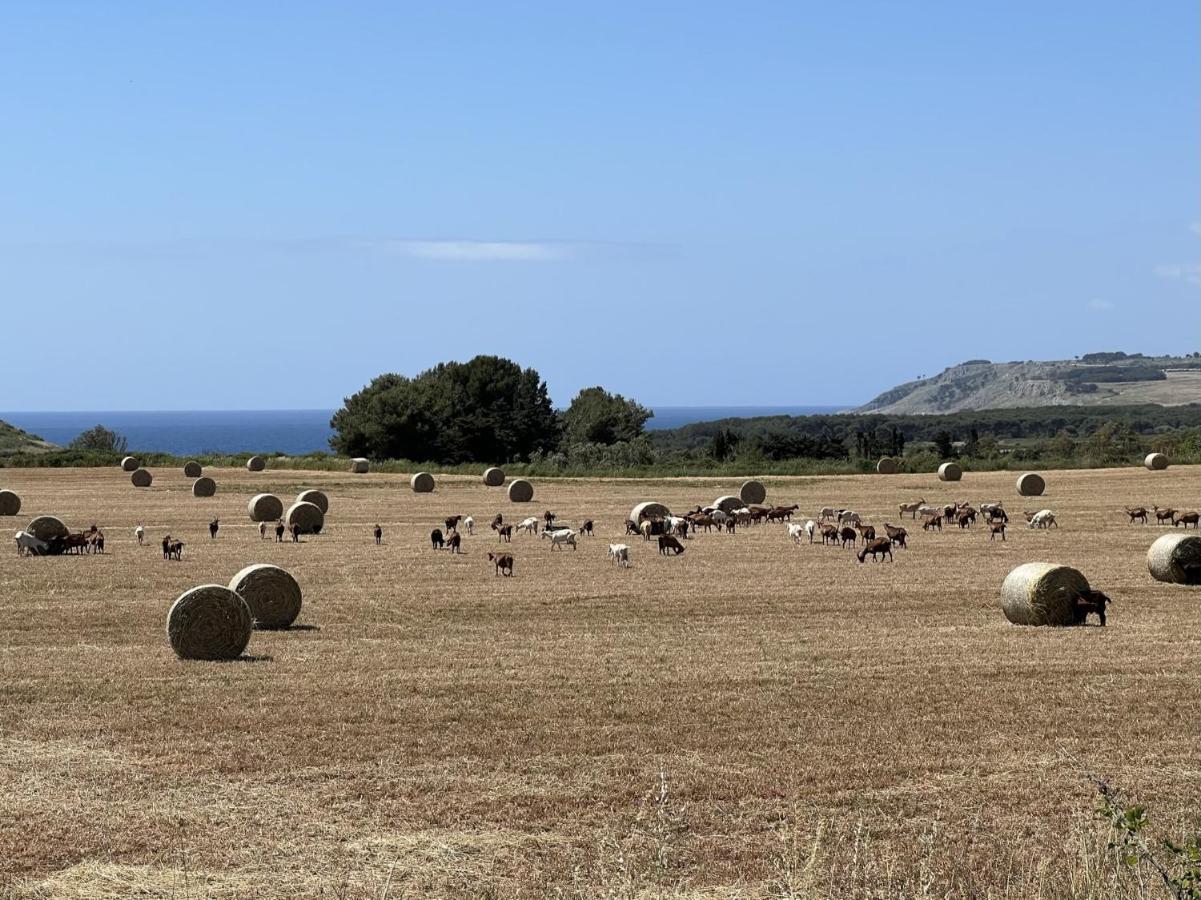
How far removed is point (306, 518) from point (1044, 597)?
25.7 metres

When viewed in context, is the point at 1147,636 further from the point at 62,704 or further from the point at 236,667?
the point at 62,704

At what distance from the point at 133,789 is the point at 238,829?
73.2 inches

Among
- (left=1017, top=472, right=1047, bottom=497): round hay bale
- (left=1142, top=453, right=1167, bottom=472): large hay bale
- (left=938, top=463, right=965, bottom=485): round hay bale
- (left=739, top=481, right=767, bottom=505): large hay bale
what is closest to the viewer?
(left=739, top=481, right=767, bottom=505): large hay bale

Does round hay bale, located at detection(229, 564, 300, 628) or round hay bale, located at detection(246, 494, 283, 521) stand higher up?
round hay bale, located at detection(246, 494, 283, 521)

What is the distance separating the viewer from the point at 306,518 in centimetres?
4362

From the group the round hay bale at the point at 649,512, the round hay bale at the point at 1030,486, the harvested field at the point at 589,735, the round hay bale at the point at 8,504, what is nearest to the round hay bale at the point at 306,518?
the round hay bale at the point at 649,512

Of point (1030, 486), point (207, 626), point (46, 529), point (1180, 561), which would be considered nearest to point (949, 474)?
point (1030, 486)

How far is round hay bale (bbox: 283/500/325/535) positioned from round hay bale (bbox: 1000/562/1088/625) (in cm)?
2493

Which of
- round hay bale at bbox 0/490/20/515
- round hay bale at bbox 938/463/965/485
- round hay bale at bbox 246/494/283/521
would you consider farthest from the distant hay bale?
round hay bale at bbox 0/490/20/515

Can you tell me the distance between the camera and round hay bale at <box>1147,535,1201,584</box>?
28.8 metres

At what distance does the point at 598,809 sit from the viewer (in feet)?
42.5

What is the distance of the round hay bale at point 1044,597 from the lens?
23812 millimetres

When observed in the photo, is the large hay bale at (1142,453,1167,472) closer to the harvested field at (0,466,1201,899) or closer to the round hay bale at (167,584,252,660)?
the harvested field at (0,466,1201,899)

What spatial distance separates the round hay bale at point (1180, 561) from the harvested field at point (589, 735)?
85 cm
